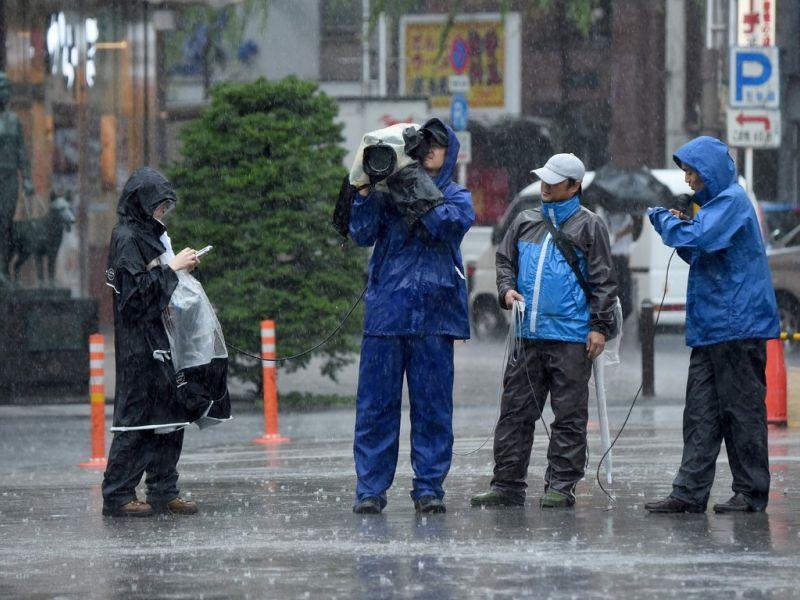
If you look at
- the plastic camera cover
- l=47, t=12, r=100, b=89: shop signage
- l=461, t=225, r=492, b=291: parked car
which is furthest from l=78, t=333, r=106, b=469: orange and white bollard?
l=461, t=225, r=492, b=291: parked car

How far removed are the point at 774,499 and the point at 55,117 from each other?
34.3 ft

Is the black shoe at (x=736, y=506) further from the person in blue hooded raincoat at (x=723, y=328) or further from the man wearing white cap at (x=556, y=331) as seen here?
the man wearing white cap at (x=556, y=331)

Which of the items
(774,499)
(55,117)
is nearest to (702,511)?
(774,499)

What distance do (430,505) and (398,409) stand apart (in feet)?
1.55

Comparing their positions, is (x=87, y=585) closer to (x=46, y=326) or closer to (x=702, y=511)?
(x=702, y=511)

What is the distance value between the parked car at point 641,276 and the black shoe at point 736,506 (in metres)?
15.0

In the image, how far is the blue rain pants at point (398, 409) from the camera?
351 inches

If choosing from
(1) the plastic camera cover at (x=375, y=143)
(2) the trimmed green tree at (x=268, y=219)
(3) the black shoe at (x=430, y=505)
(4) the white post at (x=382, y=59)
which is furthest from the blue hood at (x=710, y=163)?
(4) the white post at (x=382, y=59)

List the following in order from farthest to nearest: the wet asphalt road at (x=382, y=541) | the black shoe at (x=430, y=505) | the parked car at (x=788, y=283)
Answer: the parked car at (x=788, y=283) → the black shoe at (x=430, y=505) → the wet asphalt road at (x=382, y=541)

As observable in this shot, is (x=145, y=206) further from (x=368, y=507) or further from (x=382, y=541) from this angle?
(x=382, y=541)

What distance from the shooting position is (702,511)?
8922 mm

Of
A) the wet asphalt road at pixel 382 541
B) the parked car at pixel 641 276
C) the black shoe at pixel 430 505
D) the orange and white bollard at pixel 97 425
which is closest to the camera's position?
the wet asphalt road at pixel 382 541

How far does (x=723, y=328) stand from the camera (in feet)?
28.9

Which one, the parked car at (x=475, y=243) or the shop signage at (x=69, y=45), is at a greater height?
the shop signage at (x=69, y=45)
